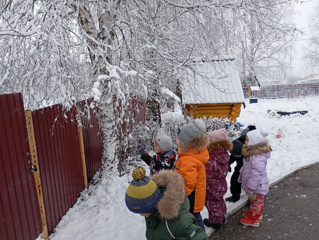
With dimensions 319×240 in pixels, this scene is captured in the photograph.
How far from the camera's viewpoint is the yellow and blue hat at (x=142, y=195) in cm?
185

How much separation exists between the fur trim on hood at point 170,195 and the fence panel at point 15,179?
5.61 ft

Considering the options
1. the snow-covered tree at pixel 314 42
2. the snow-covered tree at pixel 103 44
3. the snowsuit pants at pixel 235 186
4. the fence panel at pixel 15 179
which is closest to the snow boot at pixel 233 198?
the snowsuit pants at pixel 235 186

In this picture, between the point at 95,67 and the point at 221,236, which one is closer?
the point at 221,236

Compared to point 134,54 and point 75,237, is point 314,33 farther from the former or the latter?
point 75,237

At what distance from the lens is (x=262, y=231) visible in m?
3.41

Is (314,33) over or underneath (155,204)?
over

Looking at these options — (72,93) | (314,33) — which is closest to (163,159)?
(72,93)

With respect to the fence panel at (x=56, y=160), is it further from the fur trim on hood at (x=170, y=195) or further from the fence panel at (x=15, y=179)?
the fur trim on hood at (x=170, y=195)

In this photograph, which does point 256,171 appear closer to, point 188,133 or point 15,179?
point 188,133

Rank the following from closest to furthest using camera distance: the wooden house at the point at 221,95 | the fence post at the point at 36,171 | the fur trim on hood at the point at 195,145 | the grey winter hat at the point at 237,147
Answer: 1. the fur trim on hood at the point at 195,145
2. the fence post at the point at 36,171
3. the grey winter hat at the point at 237,147
4. the wooden house at the point at 221,95

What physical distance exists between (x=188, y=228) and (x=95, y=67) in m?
3.52

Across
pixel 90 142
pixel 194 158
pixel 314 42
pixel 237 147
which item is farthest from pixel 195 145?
pixel 314 42

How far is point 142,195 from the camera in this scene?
6.05 ft

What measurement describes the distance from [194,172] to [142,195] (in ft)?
3.28
